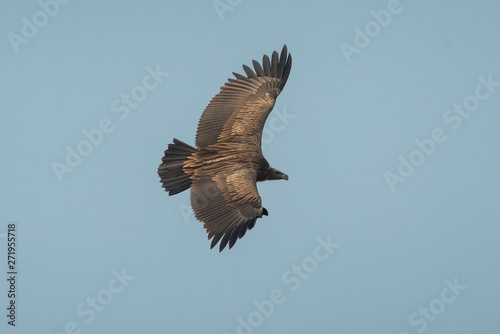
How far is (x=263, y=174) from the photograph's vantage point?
19672 mm

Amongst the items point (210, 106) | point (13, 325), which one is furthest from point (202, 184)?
point (13, 325)

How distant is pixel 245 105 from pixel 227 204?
Result: 2.55 meters

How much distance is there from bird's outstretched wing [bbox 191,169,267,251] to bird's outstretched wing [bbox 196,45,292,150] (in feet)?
3.01

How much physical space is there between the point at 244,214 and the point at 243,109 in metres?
2.60

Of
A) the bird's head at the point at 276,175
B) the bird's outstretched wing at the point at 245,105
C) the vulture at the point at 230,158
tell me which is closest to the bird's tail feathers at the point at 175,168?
the vulture at the point at 230,158

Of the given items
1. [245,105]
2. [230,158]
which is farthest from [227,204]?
[245,105]

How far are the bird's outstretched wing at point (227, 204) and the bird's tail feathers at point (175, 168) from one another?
1.52ft

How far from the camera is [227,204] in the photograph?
1819 centimetres

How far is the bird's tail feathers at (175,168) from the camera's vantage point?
19172mm

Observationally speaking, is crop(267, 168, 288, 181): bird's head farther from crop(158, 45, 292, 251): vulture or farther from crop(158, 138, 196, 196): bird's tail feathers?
crop(158, 138, 196, 196): bird's tail feathers

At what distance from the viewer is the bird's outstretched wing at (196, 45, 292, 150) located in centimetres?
1933

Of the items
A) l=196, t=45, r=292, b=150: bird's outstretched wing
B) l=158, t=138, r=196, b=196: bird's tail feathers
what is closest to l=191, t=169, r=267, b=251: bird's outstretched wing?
l=158, t=138, r=196, b=196: bird's tail feathers

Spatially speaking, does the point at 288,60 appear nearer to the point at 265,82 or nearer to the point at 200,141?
the point at 265,82

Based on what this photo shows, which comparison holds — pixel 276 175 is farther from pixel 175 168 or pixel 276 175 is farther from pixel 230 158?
pixel 175 168
